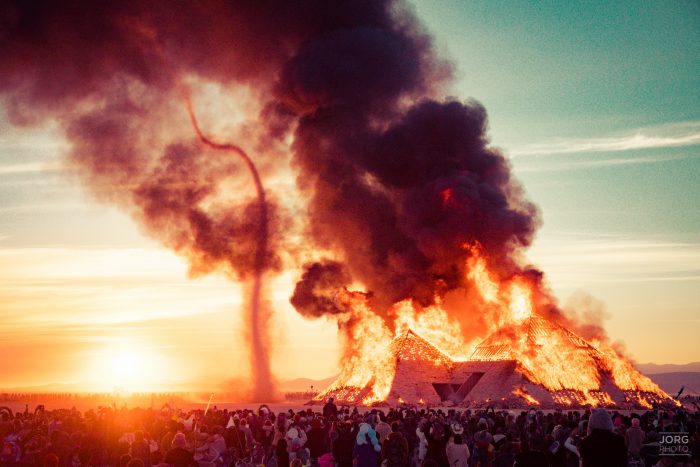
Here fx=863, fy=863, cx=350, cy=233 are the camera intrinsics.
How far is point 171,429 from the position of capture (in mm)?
26469

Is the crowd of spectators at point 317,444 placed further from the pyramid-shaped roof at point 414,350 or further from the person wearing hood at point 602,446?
the pyramid-shaped roof at point 414,350

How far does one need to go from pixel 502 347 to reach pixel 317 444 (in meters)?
53.2

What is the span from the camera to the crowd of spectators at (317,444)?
1675 cm

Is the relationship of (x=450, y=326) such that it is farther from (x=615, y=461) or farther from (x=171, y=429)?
(x=615, y=461)

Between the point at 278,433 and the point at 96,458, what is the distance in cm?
589

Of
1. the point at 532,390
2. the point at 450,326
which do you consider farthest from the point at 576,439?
the point at 450,326

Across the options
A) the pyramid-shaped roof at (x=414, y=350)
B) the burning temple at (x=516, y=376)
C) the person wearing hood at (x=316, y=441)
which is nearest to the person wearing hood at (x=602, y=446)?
the person wearing hood at (x=316, y=441)

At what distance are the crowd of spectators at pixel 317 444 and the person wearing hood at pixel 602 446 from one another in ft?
0.05

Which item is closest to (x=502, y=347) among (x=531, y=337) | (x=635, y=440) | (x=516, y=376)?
(x=531, y=337)

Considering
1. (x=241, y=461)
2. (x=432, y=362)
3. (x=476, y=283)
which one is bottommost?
(x=241, y=461)

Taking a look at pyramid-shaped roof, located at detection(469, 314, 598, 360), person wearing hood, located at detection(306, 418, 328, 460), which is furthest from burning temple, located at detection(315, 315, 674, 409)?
person wearing hood, located at detection(306, 418, 328, 460)

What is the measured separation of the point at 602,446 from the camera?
45.7ft

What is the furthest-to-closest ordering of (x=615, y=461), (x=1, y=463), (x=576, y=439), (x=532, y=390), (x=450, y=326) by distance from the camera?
(x=450, y=326) → (x=532, y=390) → (x=576, y=439) → (x=1, y=463) → (x=615, y=461)

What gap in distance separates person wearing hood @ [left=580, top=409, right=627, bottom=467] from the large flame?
2200 inches
